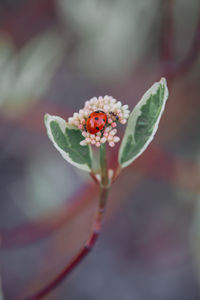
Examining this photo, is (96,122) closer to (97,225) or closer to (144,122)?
(144,122)

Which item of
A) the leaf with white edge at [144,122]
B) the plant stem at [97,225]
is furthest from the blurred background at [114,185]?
the leaf with white edge at [144,122]

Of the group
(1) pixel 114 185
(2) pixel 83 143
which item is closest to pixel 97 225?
(2) pixel 83 143

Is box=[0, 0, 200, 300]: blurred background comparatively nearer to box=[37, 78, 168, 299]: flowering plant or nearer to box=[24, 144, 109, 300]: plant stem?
box=[24, 144, 109, 300]: plant stem

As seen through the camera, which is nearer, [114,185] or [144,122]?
[144,122]

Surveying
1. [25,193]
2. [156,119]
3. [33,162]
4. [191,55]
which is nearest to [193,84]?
[191,55]

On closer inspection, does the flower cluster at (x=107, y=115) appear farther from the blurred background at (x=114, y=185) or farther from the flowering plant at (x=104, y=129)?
the blurred background at (x=114, y=185)

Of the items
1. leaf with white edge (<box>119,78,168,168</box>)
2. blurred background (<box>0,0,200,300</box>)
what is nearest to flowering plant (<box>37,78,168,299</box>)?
leaf with white edge (<box>119,78,168,168</box>)

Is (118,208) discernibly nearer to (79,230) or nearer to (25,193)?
(79,230)
